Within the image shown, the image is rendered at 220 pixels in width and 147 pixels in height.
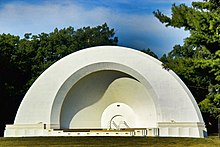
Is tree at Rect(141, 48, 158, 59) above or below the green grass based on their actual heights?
above

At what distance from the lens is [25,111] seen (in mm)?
25094

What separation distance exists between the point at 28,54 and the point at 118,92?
1855 cm

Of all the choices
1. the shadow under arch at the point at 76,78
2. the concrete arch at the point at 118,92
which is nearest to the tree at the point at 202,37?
the concrete arch at the point at 118,92

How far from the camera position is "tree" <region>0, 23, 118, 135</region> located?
34.2 metres

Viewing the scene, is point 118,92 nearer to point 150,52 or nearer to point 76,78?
point 76,78

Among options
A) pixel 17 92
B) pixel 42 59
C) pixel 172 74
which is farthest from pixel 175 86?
pixel 42 59

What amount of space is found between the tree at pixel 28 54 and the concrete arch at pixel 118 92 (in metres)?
8.76

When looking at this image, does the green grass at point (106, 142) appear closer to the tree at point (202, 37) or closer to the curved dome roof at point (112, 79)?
the tree at point (202, 37)

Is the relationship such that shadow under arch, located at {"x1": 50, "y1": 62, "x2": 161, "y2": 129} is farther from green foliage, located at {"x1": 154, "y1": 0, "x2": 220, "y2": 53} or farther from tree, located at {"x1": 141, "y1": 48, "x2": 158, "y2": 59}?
tree, located at {"x1": 141, "y1": 48, "x2": 158, "y2": 59}

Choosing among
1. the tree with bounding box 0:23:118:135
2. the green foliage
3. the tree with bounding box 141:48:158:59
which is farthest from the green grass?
the tree with bounding box 141:48:158:59

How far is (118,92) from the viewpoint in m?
27.3

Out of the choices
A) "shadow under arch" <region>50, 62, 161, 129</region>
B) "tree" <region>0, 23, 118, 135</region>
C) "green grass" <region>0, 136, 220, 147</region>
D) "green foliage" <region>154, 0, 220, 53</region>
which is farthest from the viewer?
"tree" <region>0, 23, 118, 135</region>

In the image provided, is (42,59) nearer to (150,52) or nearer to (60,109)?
(150,52)

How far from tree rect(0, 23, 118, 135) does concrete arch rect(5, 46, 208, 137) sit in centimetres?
876
